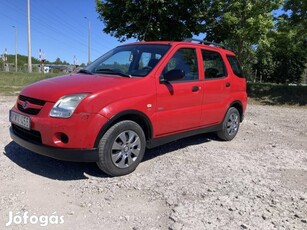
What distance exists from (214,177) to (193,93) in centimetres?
145

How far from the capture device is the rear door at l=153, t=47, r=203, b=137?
16.3ft

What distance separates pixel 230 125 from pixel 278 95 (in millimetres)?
10247

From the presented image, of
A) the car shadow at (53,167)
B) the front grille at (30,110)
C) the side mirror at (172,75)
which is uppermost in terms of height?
the side mirror at (172,75)

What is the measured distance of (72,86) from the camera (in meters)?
4.38

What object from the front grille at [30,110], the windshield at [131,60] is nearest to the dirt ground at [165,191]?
the front grille at [30,110]

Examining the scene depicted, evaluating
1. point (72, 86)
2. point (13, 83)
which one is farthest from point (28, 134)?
point (13, 83)

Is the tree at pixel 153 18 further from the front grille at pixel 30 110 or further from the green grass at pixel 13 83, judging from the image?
the front grille at pixel 30 110

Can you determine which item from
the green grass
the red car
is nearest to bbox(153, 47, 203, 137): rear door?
the red car

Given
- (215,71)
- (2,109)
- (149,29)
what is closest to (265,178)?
(215,71)

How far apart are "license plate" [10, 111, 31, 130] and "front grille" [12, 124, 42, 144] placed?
3.2 inches

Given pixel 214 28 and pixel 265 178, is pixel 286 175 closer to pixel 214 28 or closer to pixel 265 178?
pixel 265 178

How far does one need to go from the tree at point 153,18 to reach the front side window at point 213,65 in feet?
28.3

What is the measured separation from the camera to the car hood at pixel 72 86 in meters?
4.26

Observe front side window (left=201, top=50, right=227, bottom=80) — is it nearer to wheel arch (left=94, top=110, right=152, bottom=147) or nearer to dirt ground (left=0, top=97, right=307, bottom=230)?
dirt ground (left=0, top=97, right=307, bottom=230)
